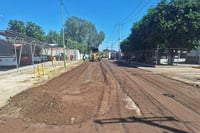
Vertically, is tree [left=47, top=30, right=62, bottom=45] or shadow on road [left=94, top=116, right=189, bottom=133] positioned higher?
tree [left=47, top=30, right=62, bottom=45]

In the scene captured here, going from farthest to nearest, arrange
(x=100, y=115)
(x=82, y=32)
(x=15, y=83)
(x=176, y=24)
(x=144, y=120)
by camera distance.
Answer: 1. (x=82, y=32)
2. (x=176, y=24)
3. (x=15, y=83)
4. (x=100, y=115)
5. (x=144, y=120)

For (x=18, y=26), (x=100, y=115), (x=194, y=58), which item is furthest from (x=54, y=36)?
(x=100, y=115)

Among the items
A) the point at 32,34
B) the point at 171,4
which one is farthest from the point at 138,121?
the point at 32,34

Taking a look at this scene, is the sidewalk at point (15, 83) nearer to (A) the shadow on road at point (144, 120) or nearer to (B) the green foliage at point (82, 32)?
(A) the shadow on road at point (144, 120)

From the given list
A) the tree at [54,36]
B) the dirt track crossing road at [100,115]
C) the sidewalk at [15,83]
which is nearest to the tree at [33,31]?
the tree at [54,36]

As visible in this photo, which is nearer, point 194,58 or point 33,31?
point 194,58

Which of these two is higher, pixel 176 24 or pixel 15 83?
pixel 176 24

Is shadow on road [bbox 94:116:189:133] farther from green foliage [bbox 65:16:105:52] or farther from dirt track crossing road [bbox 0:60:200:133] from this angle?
green foliage [bbox 65:16:105:52]

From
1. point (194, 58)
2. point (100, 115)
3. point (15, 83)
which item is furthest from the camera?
point (194, 58)

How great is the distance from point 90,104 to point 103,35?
120343 millimetres

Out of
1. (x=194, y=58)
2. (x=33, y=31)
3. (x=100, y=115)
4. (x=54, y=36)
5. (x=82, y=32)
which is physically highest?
(x=82, y=32)

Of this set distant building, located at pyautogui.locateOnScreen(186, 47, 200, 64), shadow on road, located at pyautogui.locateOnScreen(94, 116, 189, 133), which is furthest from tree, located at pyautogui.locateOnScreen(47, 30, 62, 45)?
shadow on road, located at pyautogui.locateOnScreen(94, 116, 189, 133)

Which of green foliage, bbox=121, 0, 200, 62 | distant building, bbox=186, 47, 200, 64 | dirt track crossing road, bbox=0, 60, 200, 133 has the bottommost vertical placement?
dirt track crossing road, bbox=0, 60, 200, 133

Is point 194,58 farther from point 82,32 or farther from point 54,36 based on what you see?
point 54,36
